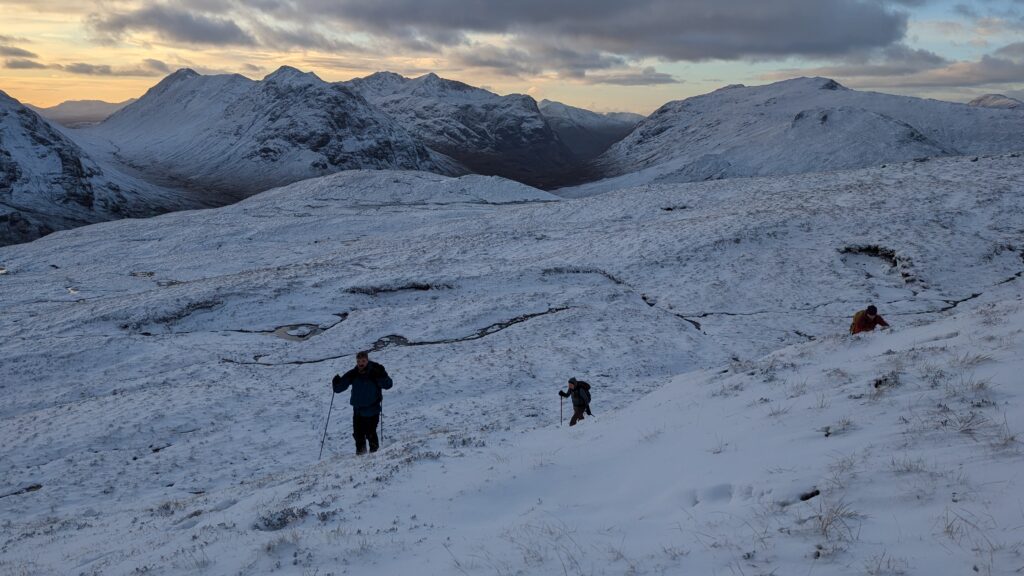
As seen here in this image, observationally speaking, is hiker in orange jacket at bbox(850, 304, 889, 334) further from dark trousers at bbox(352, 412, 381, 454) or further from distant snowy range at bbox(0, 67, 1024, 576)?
dark trousers at bbox(352, 412, 381, 454)

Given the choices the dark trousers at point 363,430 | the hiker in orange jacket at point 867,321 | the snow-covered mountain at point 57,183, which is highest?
the snow-covered mountain at point 57,183

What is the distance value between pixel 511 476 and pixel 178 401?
52.3ft

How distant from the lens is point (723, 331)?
2652 cm

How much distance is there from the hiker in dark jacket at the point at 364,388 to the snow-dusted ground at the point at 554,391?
1.22 meters

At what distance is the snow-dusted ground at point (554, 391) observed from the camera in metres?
7.01

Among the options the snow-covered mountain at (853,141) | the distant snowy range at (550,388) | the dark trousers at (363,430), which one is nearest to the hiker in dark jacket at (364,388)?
the dark trousers at (363,430)

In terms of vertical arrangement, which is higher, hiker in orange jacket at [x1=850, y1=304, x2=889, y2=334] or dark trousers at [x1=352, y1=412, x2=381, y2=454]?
hiker in orange jacket at [x1=850, y1=304, x2=889, y2=334]

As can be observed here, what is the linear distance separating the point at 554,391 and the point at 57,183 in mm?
199885

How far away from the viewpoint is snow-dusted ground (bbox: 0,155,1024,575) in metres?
7.01

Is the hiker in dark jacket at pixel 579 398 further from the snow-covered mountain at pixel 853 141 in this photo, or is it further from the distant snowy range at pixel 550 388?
the snow-covered mountain at pixel 853 141

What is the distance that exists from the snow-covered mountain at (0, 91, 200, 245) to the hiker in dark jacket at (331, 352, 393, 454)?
168m

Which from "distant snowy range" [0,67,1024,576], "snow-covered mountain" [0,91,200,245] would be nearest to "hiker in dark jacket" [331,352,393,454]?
"distant snowy range" [0,67,1024,576]

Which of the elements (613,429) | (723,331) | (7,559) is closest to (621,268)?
(723,331)

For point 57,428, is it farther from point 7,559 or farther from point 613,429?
point 613,429
